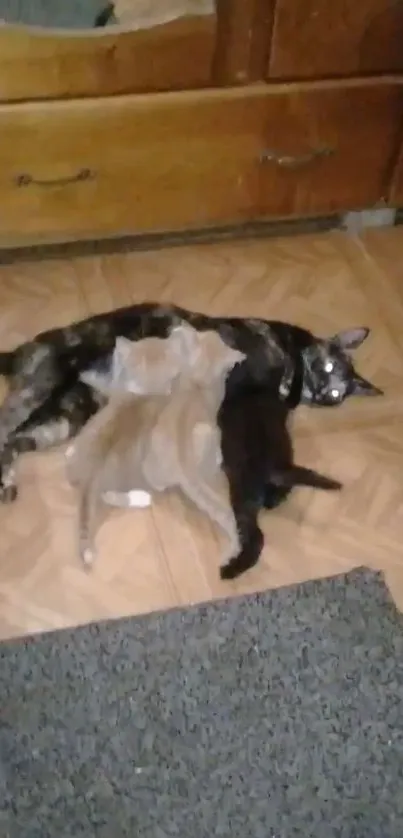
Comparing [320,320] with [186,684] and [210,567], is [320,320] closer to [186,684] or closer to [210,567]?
[210,567]

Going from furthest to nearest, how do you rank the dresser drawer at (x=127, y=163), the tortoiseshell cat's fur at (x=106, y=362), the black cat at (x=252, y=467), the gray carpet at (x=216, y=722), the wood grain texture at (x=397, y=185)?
the wood grain texture at (x=397, y=185), the dresser drawer at (x=127, y=163), the tortoiseshell cat's fur at (x=106, y=362), the black cat at (x=252, y=467), the gray carpet at (x=216, y=722)

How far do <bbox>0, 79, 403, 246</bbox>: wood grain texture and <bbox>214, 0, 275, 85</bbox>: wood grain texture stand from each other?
0.03 m

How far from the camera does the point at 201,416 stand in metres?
1.51

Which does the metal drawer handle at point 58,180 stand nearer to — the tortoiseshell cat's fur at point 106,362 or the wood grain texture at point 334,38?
the tortoiseshell cat's fur at point 106,362

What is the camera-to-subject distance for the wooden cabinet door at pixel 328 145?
179cm

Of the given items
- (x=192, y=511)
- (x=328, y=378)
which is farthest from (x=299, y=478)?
(x=328, y=378)

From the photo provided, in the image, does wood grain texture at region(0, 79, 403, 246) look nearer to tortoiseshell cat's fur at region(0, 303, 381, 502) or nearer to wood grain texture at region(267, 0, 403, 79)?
wood grain texture at region(267, 0, 403, 79)

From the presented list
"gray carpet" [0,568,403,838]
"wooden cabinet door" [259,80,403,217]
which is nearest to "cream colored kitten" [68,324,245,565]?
"gray carpet" [0,568,403,838]

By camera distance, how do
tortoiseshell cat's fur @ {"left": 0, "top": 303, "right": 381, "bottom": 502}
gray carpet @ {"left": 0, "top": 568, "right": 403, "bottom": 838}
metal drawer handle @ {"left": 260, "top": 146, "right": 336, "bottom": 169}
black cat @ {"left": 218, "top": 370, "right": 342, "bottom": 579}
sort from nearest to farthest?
1. gray carpet @ {"left": 0, "top": 568, "right": 403, "bottom": 838}
2. black cat @ {"left": 218, "top": 370, "right": 342, "bottom": 579}
3. tortoiseshell cat's fur @ {"left": 0, "top": 303, "right": 381, "bottom": 502}
4. metal drawer handle @ {"left": 260, "top": 146, "right": 336, "bottom": 169}

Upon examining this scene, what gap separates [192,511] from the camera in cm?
157

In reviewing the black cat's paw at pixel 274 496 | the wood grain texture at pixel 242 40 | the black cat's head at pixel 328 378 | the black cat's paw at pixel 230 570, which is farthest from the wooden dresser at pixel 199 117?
the black cat's paw at pixel 230 570

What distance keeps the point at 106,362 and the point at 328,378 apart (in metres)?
0.37

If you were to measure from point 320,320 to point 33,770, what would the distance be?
3.20 ft

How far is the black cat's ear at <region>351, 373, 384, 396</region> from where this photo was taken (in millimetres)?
1740
